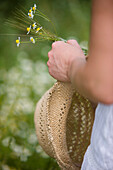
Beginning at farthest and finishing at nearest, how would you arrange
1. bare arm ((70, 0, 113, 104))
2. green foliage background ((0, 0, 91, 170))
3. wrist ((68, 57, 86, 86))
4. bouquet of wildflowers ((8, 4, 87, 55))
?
green foliage background ((0, 0, 91, 170))
bouquet of wildflowers ((8, 4, 87, 55))
wrist ((68, 57, 86, 86))
bare arm ((70, 0, 113, 104))

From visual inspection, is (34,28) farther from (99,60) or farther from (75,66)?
(99,60)

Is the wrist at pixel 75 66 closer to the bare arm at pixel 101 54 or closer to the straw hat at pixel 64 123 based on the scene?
the bare arm at pixel 101 54

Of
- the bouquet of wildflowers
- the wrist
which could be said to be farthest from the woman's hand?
the bouquet of wildflowers

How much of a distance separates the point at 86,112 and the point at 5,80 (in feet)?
3.93

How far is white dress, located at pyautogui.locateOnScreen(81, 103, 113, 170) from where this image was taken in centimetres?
70

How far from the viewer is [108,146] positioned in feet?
2.34

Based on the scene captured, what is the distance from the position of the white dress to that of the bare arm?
0.37 ft

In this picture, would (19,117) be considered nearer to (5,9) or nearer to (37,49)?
(37,49)

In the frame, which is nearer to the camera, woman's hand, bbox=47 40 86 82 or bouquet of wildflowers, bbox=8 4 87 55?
woman's hand, bbox=47 40 86 82

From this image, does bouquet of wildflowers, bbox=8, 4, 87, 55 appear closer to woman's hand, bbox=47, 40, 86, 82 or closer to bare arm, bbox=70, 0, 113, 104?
woman's hand, bbox=47, 40, 86, 82

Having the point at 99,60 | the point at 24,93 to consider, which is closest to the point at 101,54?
the point at 99,60

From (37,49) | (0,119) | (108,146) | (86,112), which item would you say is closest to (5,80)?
(0,119)

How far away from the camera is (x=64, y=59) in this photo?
30.1 inches

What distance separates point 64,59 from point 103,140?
0.24 metres
